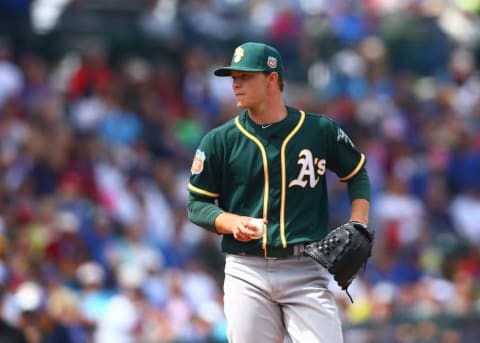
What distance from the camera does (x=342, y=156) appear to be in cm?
631

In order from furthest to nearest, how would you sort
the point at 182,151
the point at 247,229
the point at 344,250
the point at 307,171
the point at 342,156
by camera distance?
the point at 182,151
the point at 342,156
the point at 307,171
the point at 344,250
the point at 247,229

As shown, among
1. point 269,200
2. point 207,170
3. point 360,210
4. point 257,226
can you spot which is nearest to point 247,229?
point 257,226

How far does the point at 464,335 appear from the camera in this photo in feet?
40.6

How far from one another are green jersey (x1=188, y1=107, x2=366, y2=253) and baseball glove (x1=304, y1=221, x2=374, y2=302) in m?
0.13

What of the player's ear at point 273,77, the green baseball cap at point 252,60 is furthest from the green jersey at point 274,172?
the green baseball cap at point 252,60

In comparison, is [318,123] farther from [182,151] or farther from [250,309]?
[182,151]

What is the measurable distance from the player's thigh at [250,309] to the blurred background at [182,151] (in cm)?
186

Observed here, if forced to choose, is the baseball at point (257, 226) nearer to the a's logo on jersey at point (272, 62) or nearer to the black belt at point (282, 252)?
the black belt at point (282, 252)

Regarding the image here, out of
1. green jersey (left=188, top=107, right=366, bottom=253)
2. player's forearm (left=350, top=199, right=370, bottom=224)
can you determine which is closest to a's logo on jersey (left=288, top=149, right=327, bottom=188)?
green jersey (left=188, top=107, right=366, bottom=253)

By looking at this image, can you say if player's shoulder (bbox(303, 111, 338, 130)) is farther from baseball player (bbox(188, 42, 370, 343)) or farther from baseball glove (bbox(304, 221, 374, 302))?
baseball glove (bbox(304, 221, 374, 302))

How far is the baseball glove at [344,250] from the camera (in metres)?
6.01

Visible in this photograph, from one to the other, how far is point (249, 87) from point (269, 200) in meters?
0.58

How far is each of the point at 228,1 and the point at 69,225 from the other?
21.1ft

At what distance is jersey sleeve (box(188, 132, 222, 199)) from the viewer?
6.20 metres
